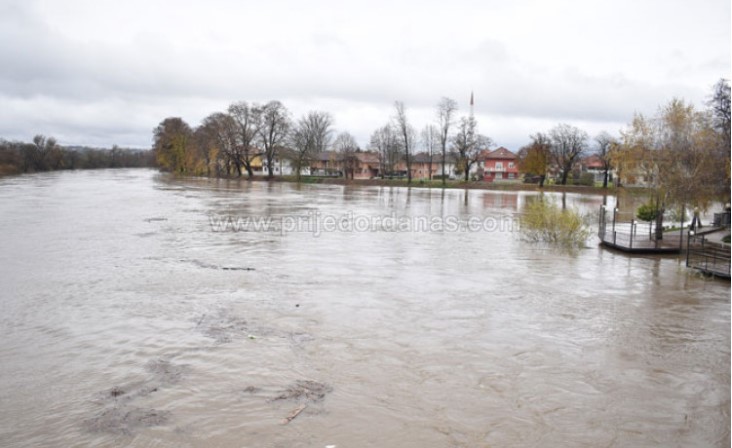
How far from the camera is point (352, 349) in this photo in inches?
437

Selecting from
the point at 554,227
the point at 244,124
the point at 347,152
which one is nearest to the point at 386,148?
the point at 347,152

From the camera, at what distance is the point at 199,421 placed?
796 centimetres

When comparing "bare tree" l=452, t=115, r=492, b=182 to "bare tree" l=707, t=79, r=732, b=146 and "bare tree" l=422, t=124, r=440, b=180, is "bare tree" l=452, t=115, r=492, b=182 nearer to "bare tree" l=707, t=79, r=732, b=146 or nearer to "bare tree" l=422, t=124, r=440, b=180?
"bare tree" l=422, t=124, r=440, b=180

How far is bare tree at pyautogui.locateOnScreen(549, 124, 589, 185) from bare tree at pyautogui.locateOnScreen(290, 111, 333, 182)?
129 ft

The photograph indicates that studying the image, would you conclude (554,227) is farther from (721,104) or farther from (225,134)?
(225,134)

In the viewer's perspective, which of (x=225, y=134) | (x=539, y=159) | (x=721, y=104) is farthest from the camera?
(x=225, y=134)

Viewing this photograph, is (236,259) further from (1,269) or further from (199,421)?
(199,421)

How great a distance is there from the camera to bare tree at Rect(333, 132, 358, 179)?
99.2 metres

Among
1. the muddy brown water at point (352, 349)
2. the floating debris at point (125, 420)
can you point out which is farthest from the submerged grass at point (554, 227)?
the floating debris at point (125, 420)

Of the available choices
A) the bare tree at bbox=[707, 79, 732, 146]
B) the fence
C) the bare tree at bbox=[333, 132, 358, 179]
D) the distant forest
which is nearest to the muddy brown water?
the fence

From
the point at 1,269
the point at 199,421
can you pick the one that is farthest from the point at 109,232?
the point at 199,421

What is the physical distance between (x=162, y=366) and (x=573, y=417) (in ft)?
22.8

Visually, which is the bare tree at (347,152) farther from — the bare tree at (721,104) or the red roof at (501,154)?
the bare tree at (721,104)

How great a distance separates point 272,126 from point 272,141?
254cm
